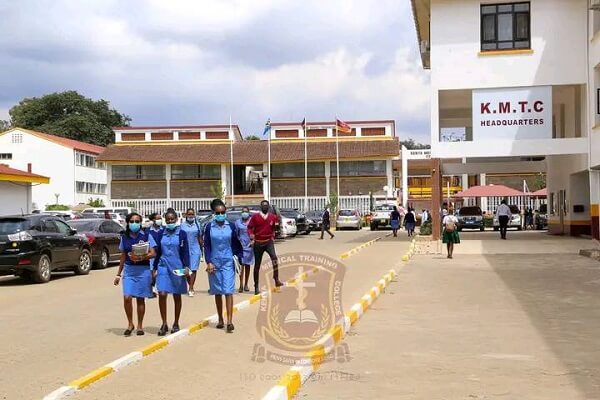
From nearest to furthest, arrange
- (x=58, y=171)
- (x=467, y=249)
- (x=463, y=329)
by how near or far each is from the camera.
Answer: (x=463, y=329)
(x=467, y=249)
(x=58, y=171)

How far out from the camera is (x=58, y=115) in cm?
9606

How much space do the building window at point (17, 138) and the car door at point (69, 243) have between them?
5542cm

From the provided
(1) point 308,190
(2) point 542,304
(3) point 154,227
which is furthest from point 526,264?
(1) point 308,190

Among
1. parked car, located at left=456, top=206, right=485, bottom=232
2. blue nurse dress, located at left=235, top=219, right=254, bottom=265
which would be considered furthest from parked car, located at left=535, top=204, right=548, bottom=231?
blue nurse dress, located at left=235, top=219, right=254, bottom=265

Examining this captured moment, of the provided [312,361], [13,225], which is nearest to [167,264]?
[312,361]

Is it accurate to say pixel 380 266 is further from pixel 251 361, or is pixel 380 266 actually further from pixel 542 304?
pixel 251 361

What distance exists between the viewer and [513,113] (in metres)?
30.3

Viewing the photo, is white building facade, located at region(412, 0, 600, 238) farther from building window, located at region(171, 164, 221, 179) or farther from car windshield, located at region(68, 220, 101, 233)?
building window, located at region(171, 164, 221, 179)

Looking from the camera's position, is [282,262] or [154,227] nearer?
[154,227]

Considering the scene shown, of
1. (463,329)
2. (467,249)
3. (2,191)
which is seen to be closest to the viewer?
(463,329)

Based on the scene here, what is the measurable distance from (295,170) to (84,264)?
153 ft

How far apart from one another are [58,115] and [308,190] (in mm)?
44026

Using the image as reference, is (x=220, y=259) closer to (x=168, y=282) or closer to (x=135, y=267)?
(x=168, y=282)

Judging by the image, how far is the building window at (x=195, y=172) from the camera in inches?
2635
